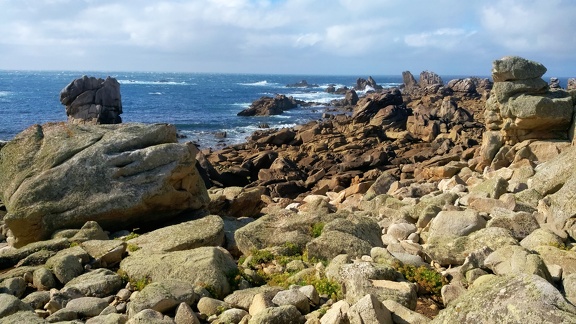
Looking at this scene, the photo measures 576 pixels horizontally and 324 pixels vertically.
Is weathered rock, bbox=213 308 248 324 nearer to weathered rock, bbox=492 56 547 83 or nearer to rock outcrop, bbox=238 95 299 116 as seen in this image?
weathered rock, bbox=492 56 547 83

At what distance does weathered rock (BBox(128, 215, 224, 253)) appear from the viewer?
37.7 feet

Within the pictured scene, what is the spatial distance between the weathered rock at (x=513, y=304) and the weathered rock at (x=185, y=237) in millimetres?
7348

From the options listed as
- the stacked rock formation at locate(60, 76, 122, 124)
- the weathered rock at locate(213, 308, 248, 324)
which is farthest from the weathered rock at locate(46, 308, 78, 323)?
the stacked rock formation at locate(60, 76, 122, 124)

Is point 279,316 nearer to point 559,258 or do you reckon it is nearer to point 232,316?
point 232,316

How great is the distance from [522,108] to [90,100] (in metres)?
50.1

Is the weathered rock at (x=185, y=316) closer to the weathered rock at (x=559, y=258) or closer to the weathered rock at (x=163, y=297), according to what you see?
the weathered rock at (x=163, y=297)

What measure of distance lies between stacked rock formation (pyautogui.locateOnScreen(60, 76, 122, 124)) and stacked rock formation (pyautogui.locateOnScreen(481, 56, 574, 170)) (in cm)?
4562

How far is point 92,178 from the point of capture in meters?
14.5

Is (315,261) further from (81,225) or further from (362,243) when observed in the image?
(81,225)

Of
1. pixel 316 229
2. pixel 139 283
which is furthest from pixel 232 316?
pixel 316 229

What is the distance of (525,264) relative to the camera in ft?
26.0

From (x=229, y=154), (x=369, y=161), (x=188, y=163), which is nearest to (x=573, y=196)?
(x=188, y=163)

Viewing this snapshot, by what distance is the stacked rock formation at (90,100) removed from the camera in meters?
58.8

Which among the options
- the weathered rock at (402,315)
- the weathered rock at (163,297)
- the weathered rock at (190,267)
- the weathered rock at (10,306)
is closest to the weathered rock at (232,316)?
the weathered rock at (163,297)
